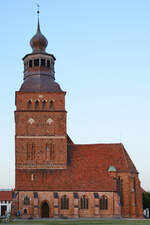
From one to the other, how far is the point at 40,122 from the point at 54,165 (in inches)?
285

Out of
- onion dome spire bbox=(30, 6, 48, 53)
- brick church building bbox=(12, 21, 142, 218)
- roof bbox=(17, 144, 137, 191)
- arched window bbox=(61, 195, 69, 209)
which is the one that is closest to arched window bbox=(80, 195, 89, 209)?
brick church building bbox=(12, 21, 142, 218)

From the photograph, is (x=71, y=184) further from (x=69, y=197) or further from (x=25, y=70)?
(x=25, y=70)

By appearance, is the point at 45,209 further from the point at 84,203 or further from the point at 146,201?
the point at 146,201

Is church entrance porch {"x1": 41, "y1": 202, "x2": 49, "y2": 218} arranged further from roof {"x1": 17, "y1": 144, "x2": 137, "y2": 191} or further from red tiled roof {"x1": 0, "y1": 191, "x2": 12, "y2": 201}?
red tiled roof {"x1": 0, "y1": 191, "x2": 12, "y2": 201}

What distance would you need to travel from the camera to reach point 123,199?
6975cm

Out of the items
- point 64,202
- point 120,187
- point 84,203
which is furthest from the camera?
point 120,187

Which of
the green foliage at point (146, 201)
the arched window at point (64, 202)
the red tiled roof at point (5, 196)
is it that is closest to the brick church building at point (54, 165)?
the arched window at point (64, 202)

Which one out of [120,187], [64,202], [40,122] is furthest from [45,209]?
[40,122]

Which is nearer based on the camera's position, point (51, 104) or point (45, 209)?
point (45, 209)

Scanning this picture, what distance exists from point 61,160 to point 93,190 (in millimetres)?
6988

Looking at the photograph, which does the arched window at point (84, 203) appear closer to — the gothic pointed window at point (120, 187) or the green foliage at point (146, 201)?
the gothic pointed window at point (120, 187)

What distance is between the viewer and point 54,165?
69875 mm

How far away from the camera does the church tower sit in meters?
69.7

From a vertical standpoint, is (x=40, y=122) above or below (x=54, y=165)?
above
